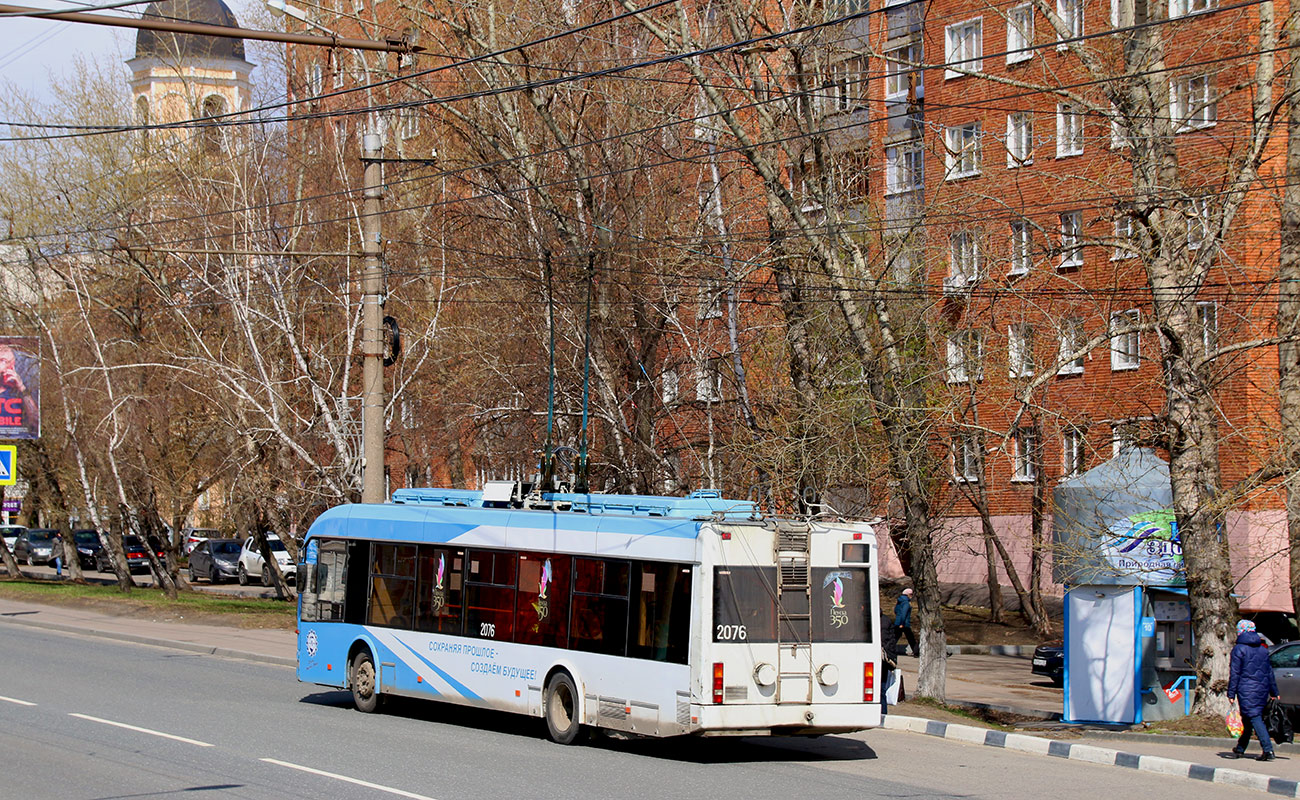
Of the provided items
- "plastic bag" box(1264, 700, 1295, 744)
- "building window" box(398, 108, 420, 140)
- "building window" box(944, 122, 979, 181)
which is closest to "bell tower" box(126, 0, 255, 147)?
"building window" box(398, 108, 420, 140)

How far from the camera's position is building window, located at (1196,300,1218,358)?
18.6 m

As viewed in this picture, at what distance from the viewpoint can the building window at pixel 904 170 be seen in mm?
23778

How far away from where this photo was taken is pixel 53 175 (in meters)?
39.2

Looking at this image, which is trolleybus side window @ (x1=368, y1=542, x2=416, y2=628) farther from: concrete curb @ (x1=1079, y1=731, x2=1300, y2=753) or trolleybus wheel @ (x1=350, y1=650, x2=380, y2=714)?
concrete curb @ (x1=1079, y1=731, x2=1300, y2=753)

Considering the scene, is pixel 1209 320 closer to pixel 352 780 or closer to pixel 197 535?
pixel 352 780

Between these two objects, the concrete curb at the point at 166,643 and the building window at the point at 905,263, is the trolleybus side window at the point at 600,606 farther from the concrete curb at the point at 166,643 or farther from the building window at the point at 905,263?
the concrete curb at the point at 166,643

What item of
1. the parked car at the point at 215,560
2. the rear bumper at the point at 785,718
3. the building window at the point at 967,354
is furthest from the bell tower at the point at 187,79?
the rear bumper at the point at 785,718


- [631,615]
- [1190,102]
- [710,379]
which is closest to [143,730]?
[631,615]

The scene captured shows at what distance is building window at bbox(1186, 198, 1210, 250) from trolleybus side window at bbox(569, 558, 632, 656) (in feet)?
26.9

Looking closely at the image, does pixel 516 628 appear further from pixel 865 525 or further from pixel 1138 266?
pixel 1138 266

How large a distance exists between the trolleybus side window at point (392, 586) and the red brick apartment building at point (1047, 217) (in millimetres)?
7294

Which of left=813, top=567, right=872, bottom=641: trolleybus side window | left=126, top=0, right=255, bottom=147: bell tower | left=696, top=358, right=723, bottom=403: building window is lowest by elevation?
left=813, top=567, right=872, bottom=641: trolleybus side window

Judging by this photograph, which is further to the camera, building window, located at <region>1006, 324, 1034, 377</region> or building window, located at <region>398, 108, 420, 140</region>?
building window, located at <region>398, 108, 420, 140</region>

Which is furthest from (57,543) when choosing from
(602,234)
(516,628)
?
(516,628)
